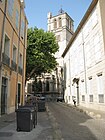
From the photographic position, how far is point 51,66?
106ft

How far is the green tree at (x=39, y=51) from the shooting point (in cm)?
2955

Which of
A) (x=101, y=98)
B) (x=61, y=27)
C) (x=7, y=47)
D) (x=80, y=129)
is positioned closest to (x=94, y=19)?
(x=101, y=98)

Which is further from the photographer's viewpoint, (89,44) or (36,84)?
(36,84)

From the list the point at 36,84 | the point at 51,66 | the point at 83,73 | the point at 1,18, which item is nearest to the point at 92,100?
the point at 83,73

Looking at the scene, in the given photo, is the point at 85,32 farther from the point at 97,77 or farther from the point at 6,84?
the point at 6,84

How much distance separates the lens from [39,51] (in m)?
30.1

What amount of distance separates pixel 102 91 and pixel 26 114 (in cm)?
993

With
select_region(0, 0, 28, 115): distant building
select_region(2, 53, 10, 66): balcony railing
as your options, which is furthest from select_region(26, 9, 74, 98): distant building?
select_region(2, 53, 10, 66): balcony railing

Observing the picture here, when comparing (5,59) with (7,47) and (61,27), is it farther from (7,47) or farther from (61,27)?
(61,27)

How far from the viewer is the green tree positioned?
29.5 m

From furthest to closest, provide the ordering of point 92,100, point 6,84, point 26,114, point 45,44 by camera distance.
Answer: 1. point 45,44
2. point 92,100
3. point 6,84
4. point 26,114

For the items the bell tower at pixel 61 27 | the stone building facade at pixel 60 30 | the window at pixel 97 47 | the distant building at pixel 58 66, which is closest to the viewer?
the window at pixel 97 47

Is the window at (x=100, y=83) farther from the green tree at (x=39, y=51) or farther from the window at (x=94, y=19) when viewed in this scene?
the green tree at (x=39, y=51)

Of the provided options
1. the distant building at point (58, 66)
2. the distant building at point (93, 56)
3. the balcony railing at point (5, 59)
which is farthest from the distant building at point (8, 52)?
the distant building at point (58, 66)
